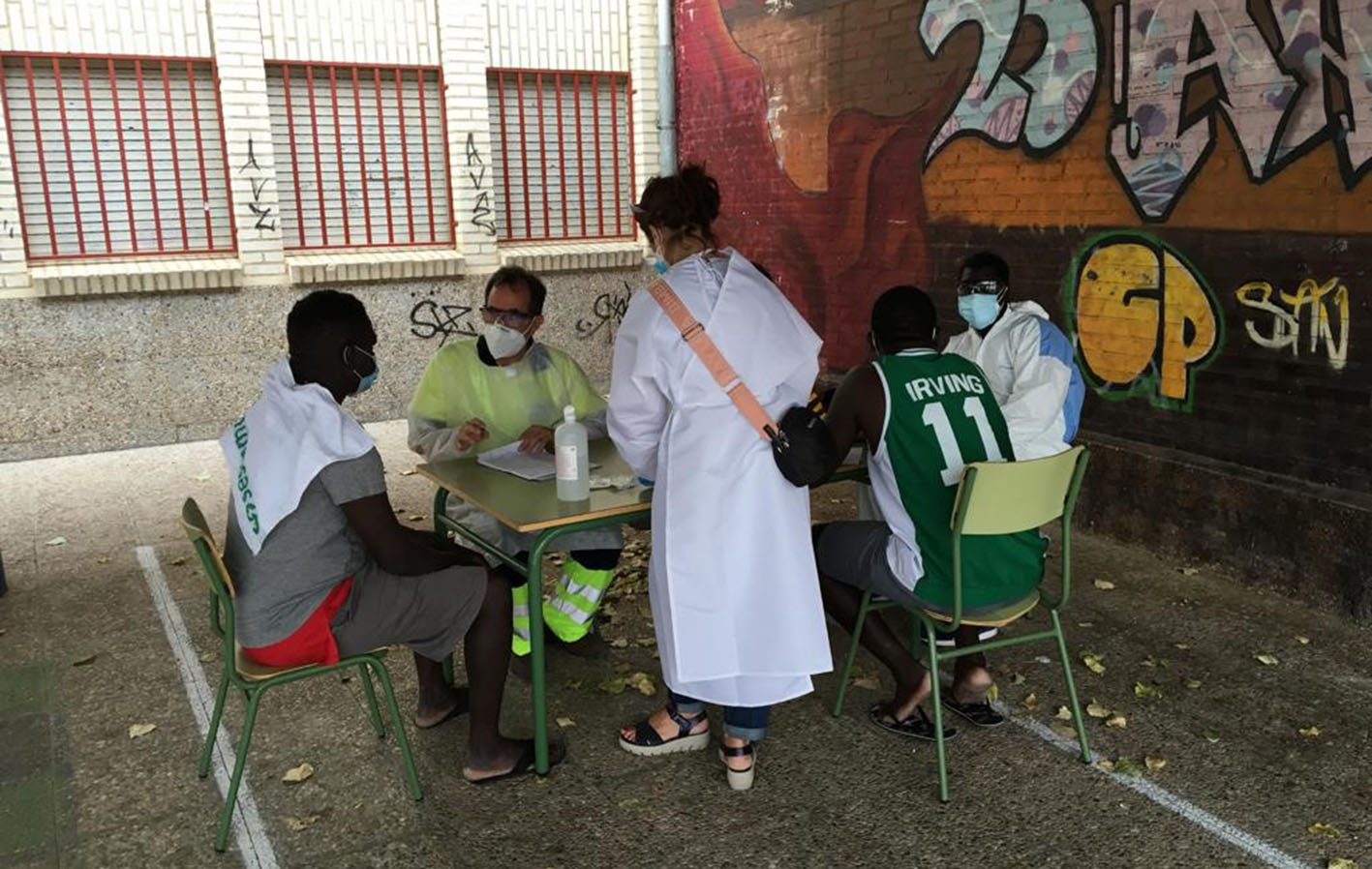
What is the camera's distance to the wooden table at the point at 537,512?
3.26 meters

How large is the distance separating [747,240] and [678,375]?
6357mm

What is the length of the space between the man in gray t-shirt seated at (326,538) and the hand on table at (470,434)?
2.64 ft

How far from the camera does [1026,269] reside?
6.27 m

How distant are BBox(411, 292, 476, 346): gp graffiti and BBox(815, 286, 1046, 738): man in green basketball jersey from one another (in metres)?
6.43

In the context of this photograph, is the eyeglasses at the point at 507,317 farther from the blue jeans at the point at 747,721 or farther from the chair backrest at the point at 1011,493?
the chair backrest at the point at 1011,493

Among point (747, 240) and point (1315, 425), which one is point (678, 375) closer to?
point (1315, 425)

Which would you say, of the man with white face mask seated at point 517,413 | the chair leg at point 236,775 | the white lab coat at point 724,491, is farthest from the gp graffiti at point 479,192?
the chair leg at point 236,775

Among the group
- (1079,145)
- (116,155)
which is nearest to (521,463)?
(1079,145)

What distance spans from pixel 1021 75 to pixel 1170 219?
4.55 feet

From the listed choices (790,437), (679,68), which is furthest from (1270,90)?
(679,68)

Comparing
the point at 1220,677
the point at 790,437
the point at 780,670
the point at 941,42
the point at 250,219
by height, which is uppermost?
the point at 941,42

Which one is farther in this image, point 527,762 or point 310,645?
point 527,762

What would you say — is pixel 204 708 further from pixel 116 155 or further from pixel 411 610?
pixel 116 155

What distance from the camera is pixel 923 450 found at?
321 cm
